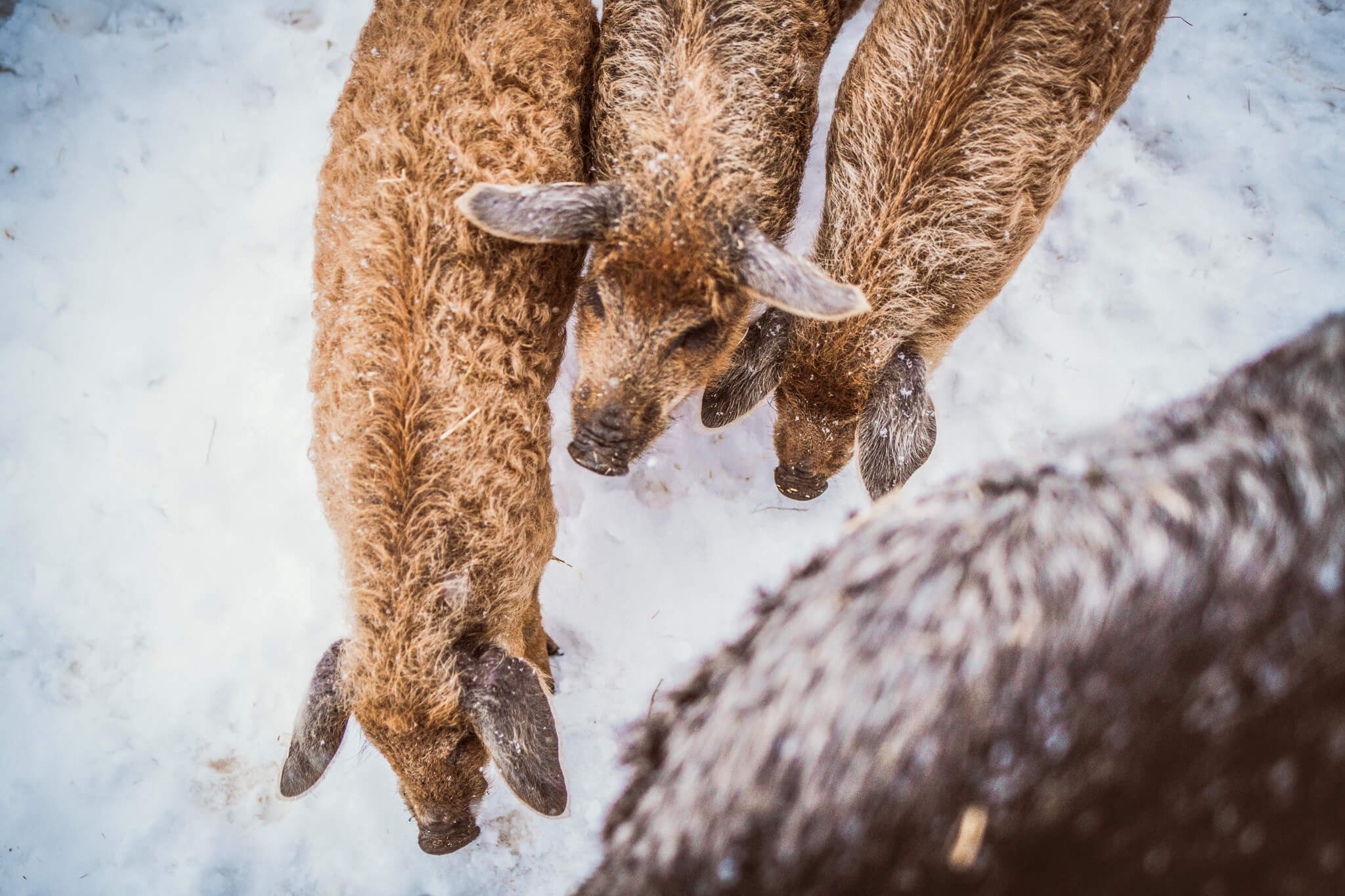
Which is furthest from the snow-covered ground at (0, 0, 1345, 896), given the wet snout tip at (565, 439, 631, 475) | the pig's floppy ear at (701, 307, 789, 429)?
the wet snout tip at (565, 439, 631, 475)

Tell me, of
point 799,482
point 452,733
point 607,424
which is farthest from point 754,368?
point 452,733

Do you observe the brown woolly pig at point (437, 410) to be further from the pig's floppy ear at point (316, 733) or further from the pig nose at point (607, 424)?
the pig nose at point (607, 424)

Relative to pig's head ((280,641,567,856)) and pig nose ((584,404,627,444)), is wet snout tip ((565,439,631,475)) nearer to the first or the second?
pig nose ((584,404,627,444))

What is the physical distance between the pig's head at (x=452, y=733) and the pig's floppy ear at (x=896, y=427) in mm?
1964

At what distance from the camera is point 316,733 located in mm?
3137

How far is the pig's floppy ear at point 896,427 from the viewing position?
11.4ft

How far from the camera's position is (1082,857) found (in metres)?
2.26

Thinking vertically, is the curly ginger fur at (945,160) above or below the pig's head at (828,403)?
above

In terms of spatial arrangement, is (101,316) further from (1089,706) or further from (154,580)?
(1089,706)

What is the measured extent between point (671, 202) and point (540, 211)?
0.63m

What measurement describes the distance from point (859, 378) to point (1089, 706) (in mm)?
1783

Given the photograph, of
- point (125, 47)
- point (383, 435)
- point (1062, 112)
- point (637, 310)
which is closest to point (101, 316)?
point (125, 47)

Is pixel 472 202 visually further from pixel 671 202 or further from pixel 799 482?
pixel 799 482

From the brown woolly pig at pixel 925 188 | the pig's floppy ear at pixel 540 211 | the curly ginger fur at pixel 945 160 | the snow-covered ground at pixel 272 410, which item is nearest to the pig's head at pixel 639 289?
the pig's floppy ear at pixel 540 211
